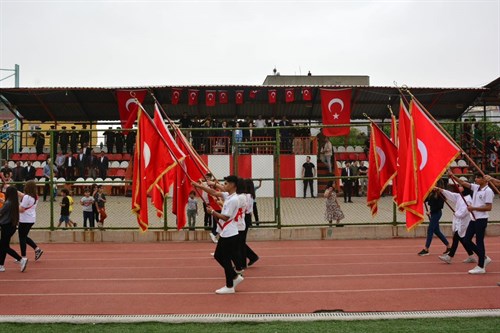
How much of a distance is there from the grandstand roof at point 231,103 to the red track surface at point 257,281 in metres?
12.9

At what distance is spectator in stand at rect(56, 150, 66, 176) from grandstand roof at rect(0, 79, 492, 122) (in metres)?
7.64

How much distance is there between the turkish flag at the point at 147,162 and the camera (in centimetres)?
1022

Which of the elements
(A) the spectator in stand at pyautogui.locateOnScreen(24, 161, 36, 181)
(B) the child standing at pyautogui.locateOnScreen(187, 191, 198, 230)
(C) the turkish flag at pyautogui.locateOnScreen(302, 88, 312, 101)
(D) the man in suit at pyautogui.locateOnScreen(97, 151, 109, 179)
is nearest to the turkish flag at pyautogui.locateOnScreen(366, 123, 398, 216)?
(B) the child standing at pyautogui.locateOnScreen(187, 191, 198, 230)

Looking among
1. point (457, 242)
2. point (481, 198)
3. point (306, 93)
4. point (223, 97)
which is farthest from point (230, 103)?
point (481, 198)

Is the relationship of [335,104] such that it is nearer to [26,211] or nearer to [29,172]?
[29,172]

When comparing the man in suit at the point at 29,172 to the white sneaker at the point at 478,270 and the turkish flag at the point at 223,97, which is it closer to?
the turkish flag at the point at 223,97

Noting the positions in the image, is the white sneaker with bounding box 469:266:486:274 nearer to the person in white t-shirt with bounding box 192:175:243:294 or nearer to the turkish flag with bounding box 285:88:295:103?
the person in white t-shirt with bounding box 192:175:243:294

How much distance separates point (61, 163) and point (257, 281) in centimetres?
1091

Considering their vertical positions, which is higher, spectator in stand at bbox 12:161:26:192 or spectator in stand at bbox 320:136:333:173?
spectator in stand at bbox 320:136:333:173

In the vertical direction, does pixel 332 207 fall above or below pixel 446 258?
above

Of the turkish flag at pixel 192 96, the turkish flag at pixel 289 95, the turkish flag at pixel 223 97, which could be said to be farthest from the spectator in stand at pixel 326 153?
the turkish flag at pixel 192 96

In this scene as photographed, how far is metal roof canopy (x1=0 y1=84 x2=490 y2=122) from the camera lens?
26.1 m

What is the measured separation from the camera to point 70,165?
18.5 metres

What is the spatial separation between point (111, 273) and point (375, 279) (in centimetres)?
524
